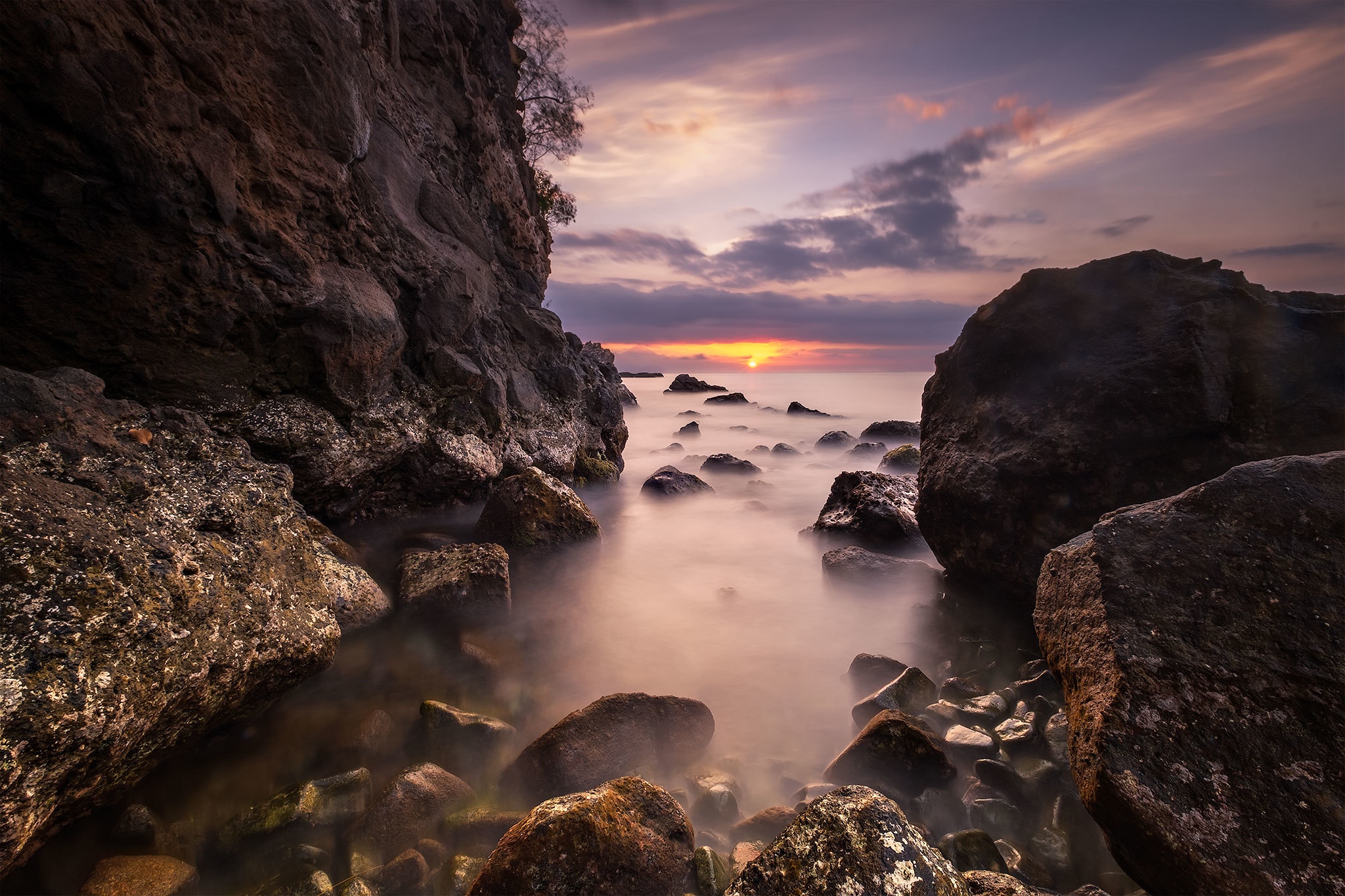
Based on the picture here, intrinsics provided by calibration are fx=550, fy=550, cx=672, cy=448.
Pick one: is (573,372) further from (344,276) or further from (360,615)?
(360,615)

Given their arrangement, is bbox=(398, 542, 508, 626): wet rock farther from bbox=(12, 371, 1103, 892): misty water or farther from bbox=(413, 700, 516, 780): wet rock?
bbox=(413, 700, 516, 780): wet rock

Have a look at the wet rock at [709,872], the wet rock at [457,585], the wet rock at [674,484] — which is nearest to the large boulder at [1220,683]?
the wet rock at [709,872]

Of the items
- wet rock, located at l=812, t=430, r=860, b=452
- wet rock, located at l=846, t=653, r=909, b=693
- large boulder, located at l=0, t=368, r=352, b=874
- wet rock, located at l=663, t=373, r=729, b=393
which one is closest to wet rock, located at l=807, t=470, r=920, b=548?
wet rock, located at l=846, t=653, r=909, b=693

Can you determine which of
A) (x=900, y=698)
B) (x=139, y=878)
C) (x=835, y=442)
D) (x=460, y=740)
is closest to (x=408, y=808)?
(x=460, y=740)

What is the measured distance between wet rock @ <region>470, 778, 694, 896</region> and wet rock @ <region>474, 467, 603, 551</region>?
15.9 ft

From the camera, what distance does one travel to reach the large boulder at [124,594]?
7.25 feet

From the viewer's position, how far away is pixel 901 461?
→ 44.0ft

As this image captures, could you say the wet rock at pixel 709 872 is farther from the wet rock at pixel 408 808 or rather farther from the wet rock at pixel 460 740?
the wet rock at pixel 460 740

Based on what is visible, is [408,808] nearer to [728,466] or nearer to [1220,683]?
[1220,683]

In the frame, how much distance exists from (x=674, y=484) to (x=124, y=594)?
30.7 feet

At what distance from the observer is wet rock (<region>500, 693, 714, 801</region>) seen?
Answer: 3.48 meters

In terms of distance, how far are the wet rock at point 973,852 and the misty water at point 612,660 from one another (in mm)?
994

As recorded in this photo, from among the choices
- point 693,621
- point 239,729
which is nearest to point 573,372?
point 693,621

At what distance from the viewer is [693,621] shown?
241 inches
